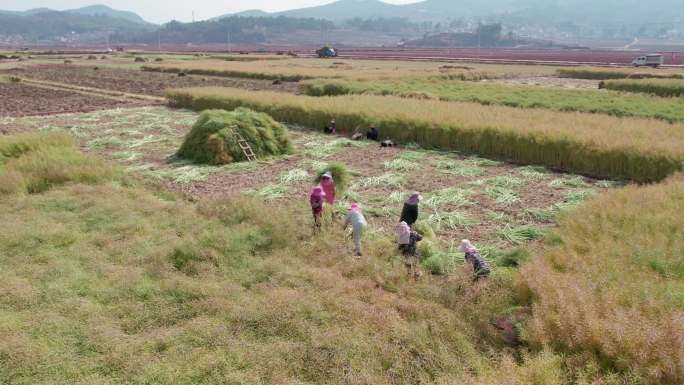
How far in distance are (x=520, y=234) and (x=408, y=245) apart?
7.44ft

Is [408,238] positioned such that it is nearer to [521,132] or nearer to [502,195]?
[502,195]

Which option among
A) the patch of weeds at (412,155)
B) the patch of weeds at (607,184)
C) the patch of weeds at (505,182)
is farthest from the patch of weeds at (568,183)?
the patch of weeds at (412,155)

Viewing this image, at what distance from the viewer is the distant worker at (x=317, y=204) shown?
7773mm

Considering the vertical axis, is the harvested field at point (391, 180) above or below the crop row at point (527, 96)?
below

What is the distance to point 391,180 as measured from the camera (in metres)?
11.3

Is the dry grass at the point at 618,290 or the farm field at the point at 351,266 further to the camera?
the farm field at the point at 351,266

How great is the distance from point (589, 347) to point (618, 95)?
69.3 ft

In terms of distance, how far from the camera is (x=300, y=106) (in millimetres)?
19141

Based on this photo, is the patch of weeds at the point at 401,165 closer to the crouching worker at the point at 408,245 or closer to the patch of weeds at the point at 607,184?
the patch of weeds at the point at 607,184

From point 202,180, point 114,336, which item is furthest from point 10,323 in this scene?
point 202,180

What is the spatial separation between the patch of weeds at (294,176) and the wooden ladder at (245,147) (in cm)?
182

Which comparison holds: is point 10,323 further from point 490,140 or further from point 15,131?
point 15,131

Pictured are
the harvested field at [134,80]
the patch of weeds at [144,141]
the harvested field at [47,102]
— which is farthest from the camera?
the harvested field at [134,80]

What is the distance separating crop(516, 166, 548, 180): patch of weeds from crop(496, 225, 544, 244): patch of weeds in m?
3.76
